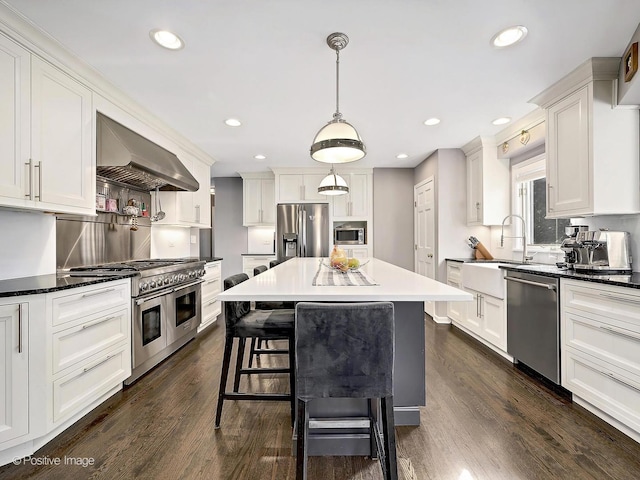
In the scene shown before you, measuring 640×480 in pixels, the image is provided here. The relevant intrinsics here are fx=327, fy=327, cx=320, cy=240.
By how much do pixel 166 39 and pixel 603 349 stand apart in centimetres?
332

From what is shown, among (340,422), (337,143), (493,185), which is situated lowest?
(340,422)

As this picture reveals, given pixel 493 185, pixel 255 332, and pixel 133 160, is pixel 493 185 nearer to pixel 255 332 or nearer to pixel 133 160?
pixel 255 332

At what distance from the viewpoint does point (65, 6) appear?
1.73m

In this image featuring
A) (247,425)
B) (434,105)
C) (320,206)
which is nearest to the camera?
(247,425)

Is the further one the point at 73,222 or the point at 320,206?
the point at 320,206

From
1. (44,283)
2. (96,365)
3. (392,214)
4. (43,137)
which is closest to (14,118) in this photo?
(43,137)

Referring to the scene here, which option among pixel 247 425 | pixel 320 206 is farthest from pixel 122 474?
pixel 320 206

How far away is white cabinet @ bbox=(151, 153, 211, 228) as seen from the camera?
13.0ft

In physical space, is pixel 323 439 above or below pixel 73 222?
below

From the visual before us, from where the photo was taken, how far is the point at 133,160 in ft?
8.52

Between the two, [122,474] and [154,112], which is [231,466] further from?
[154,112]

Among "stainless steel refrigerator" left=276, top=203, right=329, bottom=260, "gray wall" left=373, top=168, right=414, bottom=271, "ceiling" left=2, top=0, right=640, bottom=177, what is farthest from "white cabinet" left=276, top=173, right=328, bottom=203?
"ceiling" left=2, top=0, right=640, bottom=177

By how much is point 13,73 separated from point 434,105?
3071 mm

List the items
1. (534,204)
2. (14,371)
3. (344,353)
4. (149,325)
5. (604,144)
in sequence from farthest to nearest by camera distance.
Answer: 1. (534,204)
2. (149,325)
3. (604,144)
4. (14,371)
5. (344,353)
